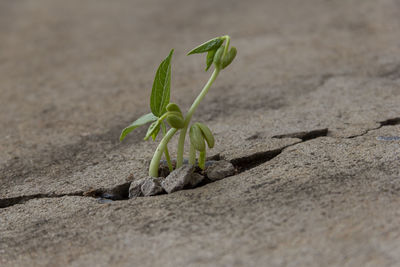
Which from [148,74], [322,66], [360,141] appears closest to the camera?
[360,141]

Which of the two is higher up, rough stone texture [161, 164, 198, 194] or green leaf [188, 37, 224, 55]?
green leaf [188, 37, 224, 55]

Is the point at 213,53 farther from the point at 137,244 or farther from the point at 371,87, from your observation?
the point at 371,87

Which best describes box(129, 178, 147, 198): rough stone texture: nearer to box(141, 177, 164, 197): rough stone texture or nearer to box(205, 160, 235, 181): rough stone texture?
box(141, 177, 164, 197): rough stone texture

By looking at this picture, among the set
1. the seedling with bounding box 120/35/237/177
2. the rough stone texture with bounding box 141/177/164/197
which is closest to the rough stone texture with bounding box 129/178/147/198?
the rough stone texture with bounding box 141/177/164/197

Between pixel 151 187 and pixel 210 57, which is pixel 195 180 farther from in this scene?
pixel 210 57

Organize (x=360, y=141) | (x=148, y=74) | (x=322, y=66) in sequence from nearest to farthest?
(x=360, y=141) → (x=322, y=66) → (x=148, y=74)

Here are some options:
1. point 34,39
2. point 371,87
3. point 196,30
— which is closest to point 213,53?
point 371,87
